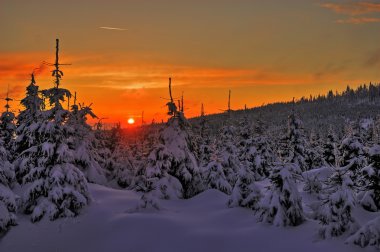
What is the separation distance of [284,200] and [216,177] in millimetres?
13266

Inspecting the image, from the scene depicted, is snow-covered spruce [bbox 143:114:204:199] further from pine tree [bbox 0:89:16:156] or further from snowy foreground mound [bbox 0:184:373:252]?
pine tree [bbox 0:89:16:156]

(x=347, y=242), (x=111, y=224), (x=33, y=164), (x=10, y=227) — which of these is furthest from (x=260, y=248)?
(x=33, y=164)

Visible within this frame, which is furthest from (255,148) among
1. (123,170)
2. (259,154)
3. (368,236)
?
(368,236)

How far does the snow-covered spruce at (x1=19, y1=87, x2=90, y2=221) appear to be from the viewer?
2450 centimetres

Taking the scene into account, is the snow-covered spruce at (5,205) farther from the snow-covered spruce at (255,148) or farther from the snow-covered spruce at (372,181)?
the snow-covered spruce at (255,148)

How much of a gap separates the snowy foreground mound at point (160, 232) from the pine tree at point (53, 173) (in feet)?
2.50

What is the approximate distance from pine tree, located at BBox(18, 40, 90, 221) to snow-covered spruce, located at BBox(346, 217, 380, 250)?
52.1ft

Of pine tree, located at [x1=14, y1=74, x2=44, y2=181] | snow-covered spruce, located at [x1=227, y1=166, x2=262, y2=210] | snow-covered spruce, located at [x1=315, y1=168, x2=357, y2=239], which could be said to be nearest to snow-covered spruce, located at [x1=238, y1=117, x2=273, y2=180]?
snow-covered spruce, located at [x1=227, y1=166, x2=262, y2=210]

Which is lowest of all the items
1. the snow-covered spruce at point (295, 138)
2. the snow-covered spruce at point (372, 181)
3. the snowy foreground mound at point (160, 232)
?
the snowy foreground mound at point (160, 232)

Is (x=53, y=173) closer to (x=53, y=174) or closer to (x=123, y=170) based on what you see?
(x=53, y=174)

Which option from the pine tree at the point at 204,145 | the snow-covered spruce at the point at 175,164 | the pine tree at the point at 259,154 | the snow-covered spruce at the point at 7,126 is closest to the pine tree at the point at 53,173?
the snow-covered spruce at the point at 175,164

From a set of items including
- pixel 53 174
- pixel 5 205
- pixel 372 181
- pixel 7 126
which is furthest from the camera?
pixel 7 126

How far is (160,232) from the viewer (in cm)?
2177

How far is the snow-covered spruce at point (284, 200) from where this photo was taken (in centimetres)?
1962
